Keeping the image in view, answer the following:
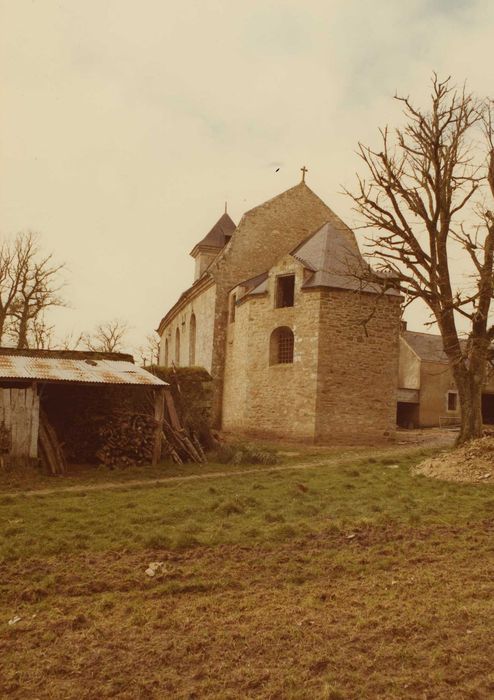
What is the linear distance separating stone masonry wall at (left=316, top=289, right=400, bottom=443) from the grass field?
11.8 m

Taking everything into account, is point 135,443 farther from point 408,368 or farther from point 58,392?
point 408,368

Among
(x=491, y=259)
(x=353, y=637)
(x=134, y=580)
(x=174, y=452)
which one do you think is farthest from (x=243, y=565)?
(x=491, y=259)

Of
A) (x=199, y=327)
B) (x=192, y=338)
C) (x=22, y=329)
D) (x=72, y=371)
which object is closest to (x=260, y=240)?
(x=199, y=327)

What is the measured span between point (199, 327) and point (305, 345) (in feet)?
29.4

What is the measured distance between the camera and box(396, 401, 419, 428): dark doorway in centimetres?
3681

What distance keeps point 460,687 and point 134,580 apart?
311 centimetres

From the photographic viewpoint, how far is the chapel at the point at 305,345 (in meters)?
21.1

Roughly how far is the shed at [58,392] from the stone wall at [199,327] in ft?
27.0

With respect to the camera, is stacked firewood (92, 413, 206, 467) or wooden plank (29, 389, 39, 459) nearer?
wooden plank (29, 389, 39, 459)

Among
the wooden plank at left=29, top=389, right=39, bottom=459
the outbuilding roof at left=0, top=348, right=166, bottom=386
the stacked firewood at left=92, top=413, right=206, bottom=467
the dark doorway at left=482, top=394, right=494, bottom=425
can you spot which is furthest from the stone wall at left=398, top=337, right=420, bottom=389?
the wooden plank at left=29, top=389, right=39, bottom=459

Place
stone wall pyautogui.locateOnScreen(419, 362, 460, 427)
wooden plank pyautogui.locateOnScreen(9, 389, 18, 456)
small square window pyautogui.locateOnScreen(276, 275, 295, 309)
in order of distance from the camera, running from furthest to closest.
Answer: stone wall pyautogui.locateOnScreen(419, 362, 460, 427), small square window pyautogui.locateOnScreen(276, 275, 295, 309), wooden plank pyautogui.locateOnScreen(9, 389, 18, 456)

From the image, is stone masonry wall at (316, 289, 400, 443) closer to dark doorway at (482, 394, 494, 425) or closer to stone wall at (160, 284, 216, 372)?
stone wall at (160, 284, 216, 372)

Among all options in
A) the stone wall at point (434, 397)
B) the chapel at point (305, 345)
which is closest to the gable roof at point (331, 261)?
the chapel at point (305, 345)

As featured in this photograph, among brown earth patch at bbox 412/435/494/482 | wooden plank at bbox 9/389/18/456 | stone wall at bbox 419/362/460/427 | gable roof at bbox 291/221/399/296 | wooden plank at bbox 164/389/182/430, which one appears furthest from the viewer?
stone wall at bbox 419/362/460/427
